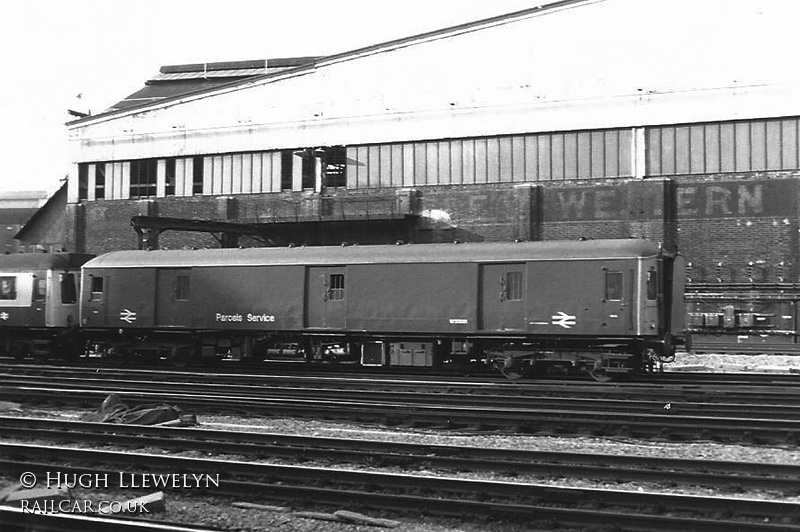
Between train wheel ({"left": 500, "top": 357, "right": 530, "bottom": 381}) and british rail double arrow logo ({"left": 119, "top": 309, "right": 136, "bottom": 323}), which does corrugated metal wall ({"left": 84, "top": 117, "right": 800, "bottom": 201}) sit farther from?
train wheel ({"left": 500, "top": 357, "right": 530, "bottom": 381})

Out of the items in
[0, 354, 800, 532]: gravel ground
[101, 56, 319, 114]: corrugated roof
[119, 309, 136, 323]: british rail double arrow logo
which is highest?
[101, 56, 319, 114]: corrugated roof

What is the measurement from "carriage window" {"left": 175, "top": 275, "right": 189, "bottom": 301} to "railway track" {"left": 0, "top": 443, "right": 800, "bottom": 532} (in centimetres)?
1327

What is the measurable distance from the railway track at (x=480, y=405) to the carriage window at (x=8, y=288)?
717 centimetres

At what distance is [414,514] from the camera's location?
7.88 meters

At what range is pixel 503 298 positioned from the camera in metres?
19.5

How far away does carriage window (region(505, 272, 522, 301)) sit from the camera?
63.5 ft

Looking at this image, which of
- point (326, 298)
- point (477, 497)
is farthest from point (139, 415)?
point (326, 298)

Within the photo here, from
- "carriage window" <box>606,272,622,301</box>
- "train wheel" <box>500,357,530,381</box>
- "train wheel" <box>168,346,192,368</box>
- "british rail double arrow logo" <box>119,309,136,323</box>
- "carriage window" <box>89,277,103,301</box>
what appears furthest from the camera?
"carriage window" <box>89,277,103,301</box>

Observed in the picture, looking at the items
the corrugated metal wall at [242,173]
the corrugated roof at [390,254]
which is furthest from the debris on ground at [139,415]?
the corrugated metal wall at [242,173]

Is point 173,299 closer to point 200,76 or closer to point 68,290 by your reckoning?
point 68,290

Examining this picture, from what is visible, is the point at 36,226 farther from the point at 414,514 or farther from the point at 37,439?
the point at 414,514

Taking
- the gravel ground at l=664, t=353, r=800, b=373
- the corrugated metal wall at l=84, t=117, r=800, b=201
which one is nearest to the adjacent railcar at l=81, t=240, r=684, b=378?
the gravel ground at l=664, t=353, r=800, b=373

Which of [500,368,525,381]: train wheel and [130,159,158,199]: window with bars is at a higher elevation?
[130,159,158,199]: window with bars

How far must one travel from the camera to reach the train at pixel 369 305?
61.1 feet
